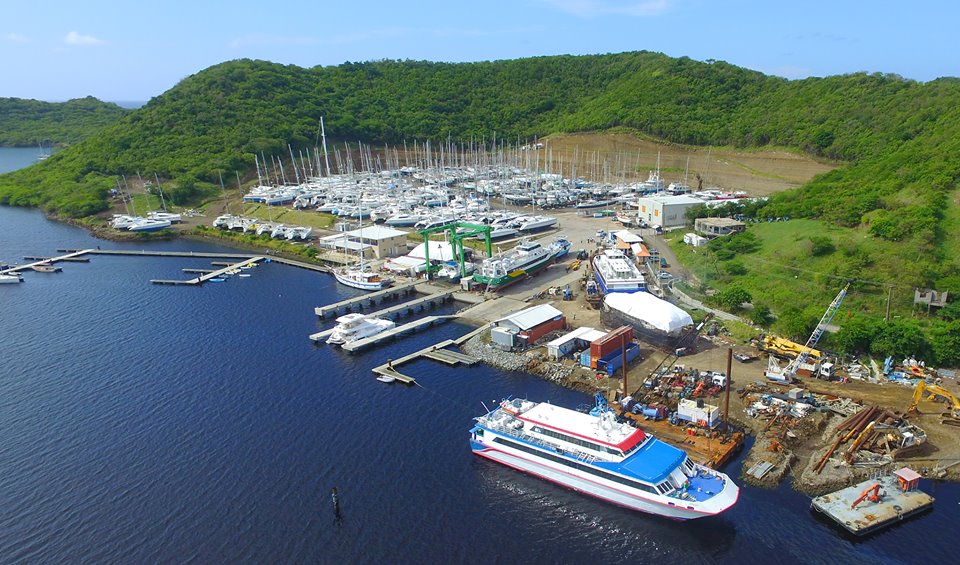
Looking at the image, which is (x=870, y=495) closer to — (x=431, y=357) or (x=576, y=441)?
(x=576, y=441)

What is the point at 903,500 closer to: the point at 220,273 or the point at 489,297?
the point at 489,297

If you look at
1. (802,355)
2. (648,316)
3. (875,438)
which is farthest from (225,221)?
(875,438)

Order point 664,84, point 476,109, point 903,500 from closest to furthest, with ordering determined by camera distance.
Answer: point 903,500
point 664,84
point 476,109

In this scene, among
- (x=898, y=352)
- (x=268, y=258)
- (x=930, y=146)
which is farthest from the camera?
(x=268, y=258)

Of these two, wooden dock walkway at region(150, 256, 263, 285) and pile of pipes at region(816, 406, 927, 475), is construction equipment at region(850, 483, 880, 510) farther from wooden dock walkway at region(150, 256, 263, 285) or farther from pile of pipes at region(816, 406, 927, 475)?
wooden dock walkway at region(150, 256, 263, 285)

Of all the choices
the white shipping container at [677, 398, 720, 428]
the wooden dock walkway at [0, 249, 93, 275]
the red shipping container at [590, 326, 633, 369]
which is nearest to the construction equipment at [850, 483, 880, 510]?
the white shipping container at [677, 398, 720, 428]

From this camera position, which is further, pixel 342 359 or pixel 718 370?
pixel 342 359

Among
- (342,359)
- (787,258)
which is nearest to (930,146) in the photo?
(787,258)

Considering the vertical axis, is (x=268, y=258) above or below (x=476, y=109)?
below
